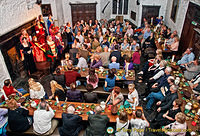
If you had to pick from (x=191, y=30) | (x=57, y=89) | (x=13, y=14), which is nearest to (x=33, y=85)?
(x=57, y=89)

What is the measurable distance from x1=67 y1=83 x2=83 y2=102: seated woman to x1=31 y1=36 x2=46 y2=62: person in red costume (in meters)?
3.47

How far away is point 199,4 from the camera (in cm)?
688

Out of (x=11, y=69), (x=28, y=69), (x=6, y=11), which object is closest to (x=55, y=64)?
(x=28, y=69)

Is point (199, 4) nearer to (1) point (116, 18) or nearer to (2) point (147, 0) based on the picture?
(2) point (147, 0)

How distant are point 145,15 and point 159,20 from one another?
1455 millimetres

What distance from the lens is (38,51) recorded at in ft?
24.5

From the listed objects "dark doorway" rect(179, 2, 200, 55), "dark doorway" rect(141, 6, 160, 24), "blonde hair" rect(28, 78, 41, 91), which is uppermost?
"dark doorway" rect(141, 6, 160, 24)

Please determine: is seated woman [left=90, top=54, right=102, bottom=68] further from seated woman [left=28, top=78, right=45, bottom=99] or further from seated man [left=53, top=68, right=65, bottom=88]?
seated woman [left=28, top=78, right=45, bottom=99]

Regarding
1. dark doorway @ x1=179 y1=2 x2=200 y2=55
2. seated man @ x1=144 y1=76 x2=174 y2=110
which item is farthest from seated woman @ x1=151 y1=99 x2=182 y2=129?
dark doorway @ x1=179 y1=2 x2=200 y2=55

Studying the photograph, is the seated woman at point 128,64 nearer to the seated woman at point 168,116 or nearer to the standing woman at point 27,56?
the seated woman at point 168,116

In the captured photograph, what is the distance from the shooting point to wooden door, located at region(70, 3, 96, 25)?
12758 mm

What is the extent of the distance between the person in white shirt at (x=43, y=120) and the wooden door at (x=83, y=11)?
406 inches

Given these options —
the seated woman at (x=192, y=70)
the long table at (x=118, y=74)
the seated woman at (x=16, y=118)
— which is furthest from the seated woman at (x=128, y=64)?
the seated woman at (x=16, y=118)

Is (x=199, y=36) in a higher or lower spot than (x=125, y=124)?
higher
